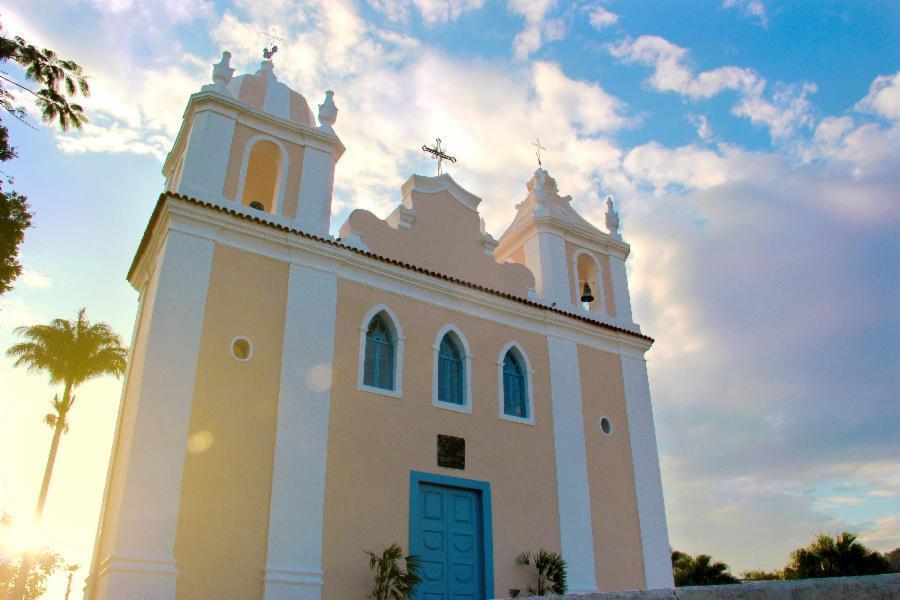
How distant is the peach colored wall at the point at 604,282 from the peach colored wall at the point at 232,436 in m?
7.06

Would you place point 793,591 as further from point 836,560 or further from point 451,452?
point 836,560

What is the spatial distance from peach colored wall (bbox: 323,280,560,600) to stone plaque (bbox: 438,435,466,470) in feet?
0.40

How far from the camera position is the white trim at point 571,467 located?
1308 cm

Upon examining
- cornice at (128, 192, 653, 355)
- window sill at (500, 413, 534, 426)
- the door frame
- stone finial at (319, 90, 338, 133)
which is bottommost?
the door frame

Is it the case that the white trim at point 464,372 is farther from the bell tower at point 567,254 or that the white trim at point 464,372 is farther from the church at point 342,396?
the bell tower at point 567,254

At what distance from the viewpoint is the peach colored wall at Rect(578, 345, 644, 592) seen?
13.6m

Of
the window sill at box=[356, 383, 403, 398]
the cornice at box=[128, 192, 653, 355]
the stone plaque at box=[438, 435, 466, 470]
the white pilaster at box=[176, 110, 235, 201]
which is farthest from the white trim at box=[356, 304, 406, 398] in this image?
the white pilaster at box=[176, 110, 235, 201]

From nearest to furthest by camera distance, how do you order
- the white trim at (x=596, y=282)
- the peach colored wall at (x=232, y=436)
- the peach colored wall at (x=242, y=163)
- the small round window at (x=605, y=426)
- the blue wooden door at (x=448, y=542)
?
the peach colored wall at (x=232, y=436) → the blue wooden door at (x=448, y=542) → the peach colored wall at (x=242, y=163) → the small round window at (x=605, y=426) → the white trim at (x=596, y=282)

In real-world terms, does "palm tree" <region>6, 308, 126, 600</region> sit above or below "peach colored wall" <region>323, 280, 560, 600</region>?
above

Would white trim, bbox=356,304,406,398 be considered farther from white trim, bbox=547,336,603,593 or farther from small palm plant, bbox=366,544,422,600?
white trim, bbox=547,336,603,593

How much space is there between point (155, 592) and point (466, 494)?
5242mm

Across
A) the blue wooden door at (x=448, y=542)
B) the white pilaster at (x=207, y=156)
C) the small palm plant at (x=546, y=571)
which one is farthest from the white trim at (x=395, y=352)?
the small palm plant at (x=546, y=571)

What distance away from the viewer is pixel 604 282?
55.9 ft

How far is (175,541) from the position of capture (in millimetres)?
9375
